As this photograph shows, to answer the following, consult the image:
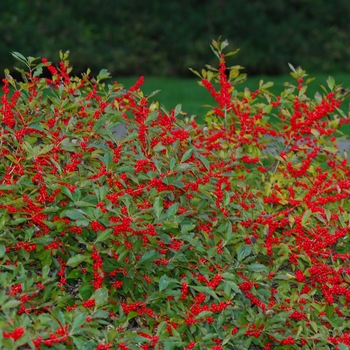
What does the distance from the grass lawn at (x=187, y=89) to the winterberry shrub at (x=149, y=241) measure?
5.66 meters

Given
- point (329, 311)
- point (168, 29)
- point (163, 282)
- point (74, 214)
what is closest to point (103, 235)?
point (74, 214)

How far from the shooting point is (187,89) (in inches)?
425

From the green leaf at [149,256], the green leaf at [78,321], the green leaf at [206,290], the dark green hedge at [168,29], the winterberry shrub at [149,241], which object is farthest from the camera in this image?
the dark green hedge at [168,29]

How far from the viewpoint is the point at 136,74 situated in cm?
1173

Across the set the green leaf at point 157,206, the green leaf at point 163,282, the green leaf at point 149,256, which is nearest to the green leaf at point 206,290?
the green leaf at point 163,282

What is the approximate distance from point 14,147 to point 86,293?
0.86 m

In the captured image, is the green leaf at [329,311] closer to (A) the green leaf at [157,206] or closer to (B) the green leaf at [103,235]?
(A) the green leaf at [157,206]

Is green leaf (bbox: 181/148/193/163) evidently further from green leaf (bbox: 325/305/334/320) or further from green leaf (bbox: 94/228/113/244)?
green leaf (bbox: 325/305/334/320)

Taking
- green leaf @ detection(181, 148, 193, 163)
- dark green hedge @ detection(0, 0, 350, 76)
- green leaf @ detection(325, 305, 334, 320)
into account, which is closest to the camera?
green leaf @ detection(181, 148, 193, 163)

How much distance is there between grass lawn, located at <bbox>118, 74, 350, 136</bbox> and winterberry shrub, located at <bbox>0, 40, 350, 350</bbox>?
18.6 ft

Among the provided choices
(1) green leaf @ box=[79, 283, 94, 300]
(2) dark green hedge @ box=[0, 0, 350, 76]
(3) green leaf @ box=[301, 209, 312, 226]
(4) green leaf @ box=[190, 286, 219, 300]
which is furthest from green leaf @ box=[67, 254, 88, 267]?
(2) dark green hedge @ box=[0, 0, 350, 76]

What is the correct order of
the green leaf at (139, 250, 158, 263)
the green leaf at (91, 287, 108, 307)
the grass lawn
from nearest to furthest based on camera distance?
the green leaf at (91, 287, 108, 307)
the green leaf at (139, 250, 158, 263)
the grass lawn

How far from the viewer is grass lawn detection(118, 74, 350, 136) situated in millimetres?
9711

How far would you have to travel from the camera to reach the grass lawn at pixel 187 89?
31.9 feet
